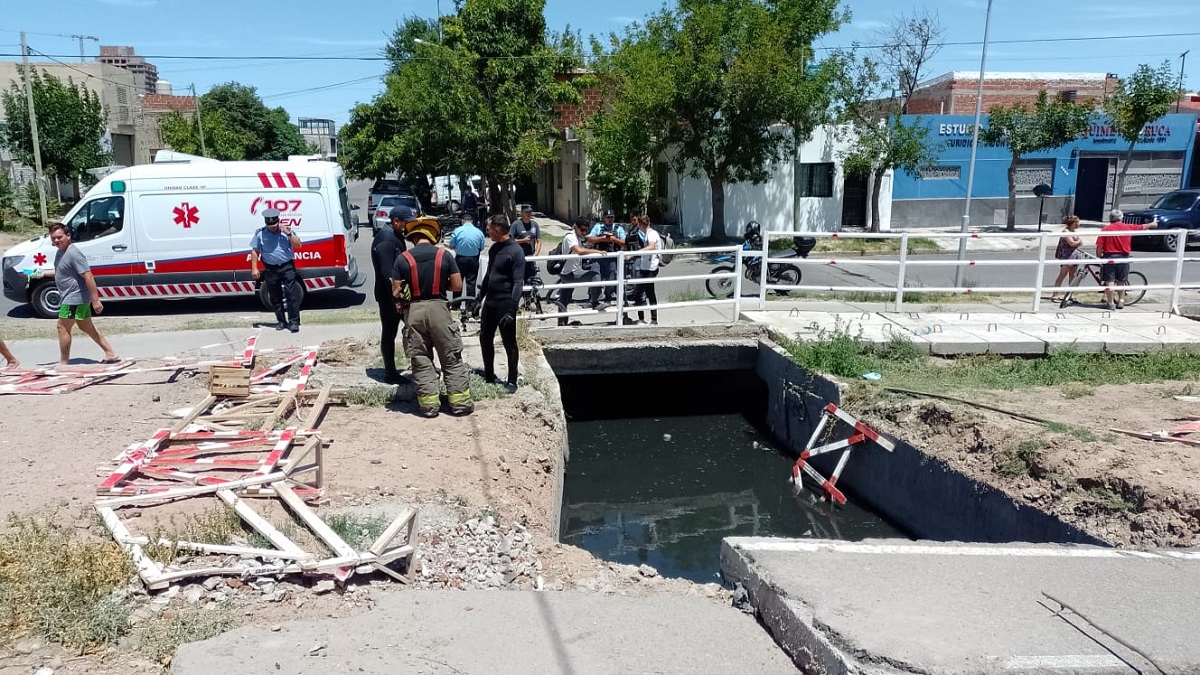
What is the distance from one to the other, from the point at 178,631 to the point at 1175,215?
27594mm

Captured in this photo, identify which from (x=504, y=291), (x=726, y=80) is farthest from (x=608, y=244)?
(x=726, y=80)

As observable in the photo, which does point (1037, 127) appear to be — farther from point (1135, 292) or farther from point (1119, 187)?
point (1135, 292)

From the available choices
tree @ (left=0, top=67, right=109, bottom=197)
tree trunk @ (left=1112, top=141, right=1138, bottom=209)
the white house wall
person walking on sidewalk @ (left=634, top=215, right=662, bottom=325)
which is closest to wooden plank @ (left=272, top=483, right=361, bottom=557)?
person walking on sidewalk @ (left=634, top=215, right=662, bottom=325)

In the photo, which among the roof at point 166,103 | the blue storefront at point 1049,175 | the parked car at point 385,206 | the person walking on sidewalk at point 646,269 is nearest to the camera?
the person walking on sidewalk at point 646,269

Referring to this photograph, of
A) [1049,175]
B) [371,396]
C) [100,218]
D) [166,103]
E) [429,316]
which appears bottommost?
[371,396]

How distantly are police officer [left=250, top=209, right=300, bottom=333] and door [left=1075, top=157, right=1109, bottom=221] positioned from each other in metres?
29.5

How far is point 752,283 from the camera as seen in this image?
15.0 m

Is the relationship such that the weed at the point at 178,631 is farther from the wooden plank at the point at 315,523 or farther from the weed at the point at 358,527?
the weed at the point at 358,527

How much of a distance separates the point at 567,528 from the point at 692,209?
19.4 meters

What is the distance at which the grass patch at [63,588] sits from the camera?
13.6 feet

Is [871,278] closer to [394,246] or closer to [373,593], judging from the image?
[394,246]

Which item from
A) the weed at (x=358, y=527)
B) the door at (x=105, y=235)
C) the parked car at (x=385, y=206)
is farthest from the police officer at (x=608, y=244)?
the parked car at (x=385, y=206)

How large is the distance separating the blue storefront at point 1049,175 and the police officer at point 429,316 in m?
23.9

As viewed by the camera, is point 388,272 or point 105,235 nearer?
point 388,272
